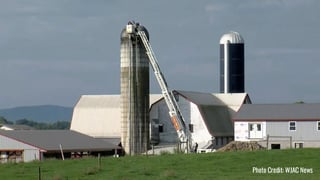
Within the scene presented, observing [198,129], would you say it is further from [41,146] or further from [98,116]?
[41,146]

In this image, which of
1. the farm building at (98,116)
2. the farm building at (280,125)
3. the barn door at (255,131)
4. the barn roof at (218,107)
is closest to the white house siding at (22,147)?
the farm building at (98,116)

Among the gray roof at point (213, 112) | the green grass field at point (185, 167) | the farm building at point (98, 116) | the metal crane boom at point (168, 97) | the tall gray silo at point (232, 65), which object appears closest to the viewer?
the green grass field at point (185, 167)

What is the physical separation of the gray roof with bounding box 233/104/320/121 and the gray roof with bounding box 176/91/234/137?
16.3 ft

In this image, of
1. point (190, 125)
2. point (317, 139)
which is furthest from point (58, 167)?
point (190, 125)

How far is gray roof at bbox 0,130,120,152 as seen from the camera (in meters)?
76.3

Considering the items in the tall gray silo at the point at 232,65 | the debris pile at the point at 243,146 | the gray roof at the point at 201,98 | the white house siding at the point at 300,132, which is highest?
the tall gray silo at the point at 232,65

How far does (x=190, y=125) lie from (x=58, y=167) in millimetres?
39093

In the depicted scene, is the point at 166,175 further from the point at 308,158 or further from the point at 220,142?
the point at 220,142

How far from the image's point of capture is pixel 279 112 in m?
82.4

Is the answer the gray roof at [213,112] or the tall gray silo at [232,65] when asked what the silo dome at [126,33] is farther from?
the tall gray silo at [232,65]

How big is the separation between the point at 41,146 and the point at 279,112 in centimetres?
2110

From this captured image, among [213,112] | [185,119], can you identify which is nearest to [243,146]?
[185,119]

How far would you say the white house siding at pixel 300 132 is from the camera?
7906cm

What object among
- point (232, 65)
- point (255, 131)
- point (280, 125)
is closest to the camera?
point (280, 125)
